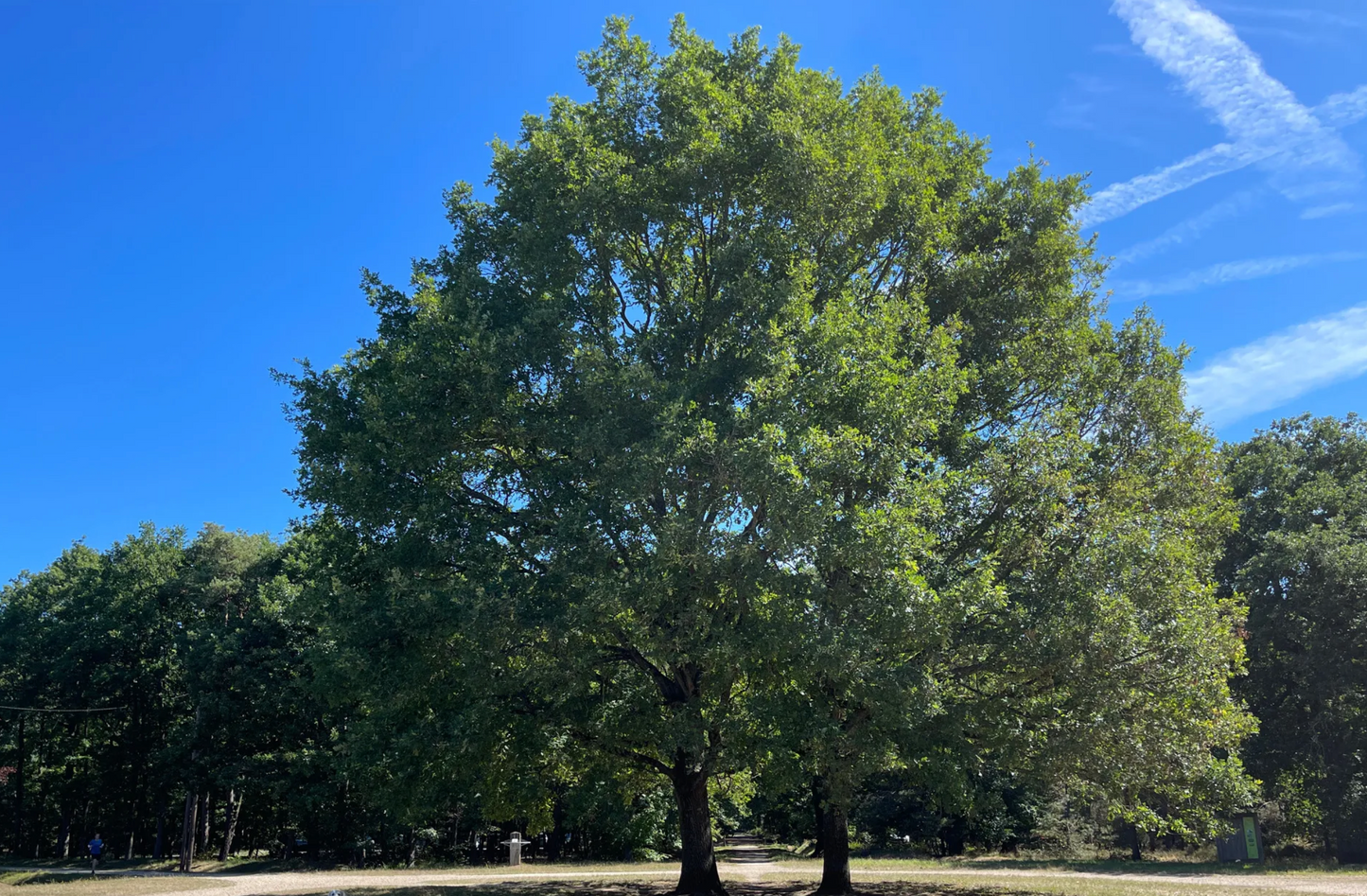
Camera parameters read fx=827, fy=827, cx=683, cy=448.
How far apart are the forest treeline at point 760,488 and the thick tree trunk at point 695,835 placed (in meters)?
0.06

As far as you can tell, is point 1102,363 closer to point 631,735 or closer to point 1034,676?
point 1034,676

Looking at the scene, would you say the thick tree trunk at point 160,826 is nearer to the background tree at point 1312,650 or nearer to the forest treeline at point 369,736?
the forest treeline at point 369,736

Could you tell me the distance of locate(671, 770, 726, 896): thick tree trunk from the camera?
16188 millimetres

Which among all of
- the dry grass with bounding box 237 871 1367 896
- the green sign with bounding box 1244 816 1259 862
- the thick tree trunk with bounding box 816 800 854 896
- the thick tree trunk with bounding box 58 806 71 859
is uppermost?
the thick tree trunk with bounding box 816 800 854 896

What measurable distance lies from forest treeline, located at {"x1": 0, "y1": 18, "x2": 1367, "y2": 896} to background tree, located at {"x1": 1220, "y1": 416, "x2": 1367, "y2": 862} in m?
14.5

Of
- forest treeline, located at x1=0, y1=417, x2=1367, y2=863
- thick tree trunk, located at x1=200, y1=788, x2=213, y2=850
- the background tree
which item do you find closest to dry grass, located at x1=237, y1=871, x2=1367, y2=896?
forest treeline, located at x1=0, y1=417, x2=1367, y2=863

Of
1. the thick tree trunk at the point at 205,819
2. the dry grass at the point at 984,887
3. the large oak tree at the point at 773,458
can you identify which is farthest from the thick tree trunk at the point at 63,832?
the large oak tree at the point at 773,458

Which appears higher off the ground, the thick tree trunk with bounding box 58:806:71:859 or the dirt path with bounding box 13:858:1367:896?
the dirt path with bounding box 13:858:1367:896

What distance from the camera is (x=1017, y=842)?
3231cm

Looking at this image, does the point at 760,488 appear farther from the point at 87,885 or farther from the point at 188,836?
the point at 188,836

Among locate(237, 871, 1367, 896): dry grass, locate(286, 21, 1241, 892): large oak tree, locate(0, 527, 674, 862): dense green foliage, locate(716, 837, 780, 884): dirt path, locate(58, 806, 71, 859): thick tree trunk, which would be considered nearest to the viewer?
locate(286, 21, 1241, 892): large oak tree

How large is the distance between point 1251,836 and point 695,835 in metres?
20.5

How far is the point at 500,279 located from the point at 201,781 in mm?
29329

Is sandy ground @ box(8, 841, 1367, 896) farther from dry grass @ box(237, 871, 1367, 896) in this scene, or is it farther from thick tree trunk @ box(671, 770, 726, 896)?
thick tree trunk @ box(671, 770, 726, 896)
